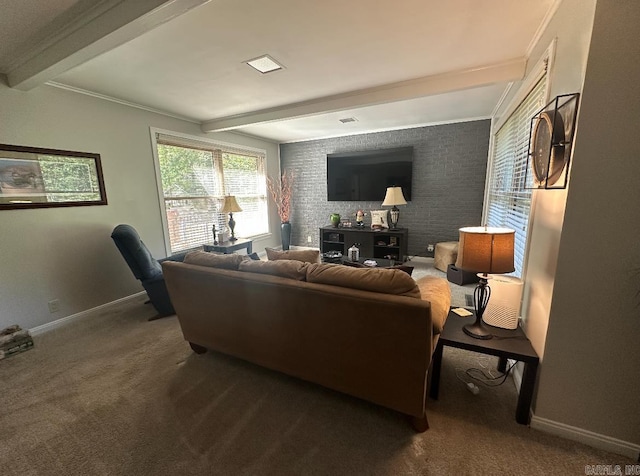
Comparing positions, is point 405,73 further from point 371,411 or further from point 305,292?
point 371,411

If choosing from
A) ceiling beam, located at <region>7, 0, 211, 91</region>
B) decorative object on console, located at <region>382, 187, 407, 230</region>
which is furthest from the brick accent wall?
ceiling beam, located at <region>7, 0, 211, 91</region>

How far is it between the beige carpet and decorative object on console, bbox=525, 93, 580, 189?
1.38 metres

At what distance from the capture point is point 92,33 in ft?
5.38

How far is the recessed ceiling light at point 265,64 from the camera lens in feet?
7.23

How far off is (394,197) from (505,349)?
340cm

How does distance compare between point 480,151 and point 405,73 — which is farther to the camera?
point 480,151

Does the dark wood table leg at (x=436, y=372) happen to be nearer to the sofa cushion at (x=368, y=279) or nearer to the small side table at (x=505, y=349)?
the small side table at (x=505, y=349)

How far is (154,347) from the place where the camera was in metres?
2.33

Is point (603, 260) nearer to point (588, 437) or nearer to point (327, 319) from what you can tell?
point (588, 437)

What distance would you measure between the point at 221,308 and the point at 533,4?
9.31 feet

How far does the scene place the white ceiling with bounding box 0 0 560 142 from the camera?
160 centimetres

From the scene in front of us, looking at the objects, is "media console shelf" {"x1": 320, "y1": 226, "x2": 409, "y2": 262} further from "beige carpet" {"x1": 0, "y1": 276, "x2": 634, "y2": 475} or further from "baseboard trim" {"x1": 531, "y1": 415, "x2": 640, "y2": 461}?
"baseboard trim" {"x1": 531, "y1": 415, "x2": 640, "y2": 461}

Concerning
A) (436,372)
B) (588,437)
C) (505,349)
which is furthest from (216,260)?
(588,437)

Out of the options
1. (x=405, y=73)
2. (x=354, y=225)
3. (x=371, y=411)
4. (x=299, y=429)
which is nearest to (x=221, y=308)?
(x=299, y=429)
